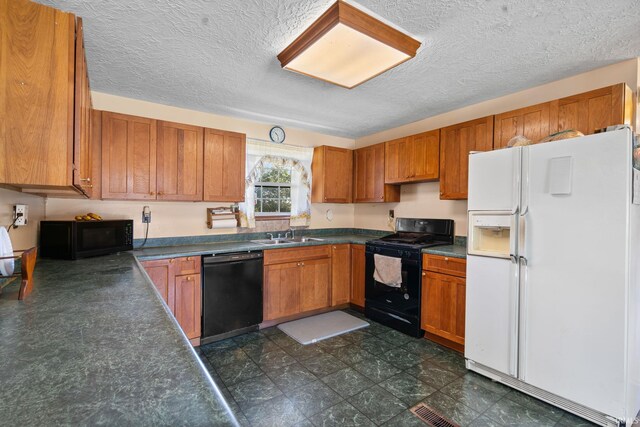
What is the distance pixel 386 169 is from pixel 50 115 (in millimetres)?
3312

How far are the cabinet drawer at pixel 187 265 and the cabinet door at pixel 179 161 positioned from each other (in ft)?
2.25

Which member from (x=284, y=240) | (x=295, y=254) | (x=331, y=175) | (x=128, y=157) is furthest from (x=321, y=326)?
(x=128, y=157)

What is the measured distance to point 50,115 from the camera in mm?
1340

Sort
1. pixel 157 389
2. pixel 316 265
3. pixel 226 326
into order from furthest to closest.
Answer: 1. pixel 316 265
2. pixel 226 326
3. pixel 157 389

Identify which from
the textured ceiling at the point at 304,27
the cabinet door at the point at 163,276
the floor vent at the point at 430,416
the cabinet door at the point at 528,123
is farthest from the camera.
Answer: the cabinet door at the point at 163,276

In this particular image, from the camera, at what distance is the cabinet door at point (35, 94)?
1248 mm

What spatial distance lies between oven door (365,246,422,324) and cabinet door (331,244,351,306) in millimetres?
374

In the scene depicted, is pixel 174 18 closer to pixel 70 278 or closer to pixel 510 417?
pixel 70 278

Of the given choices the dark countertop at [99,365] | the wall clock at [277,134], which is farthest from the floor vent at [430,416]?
the wall clock at [277,134]

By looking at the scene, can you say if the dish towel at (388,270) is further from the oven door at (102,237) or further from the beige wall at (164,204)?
the oven door at (102,237)

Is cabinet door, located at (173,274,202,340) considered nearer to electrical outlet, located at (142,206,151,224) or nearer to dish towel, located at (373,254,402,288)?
electrical outlet, located at (142,206,151,224)

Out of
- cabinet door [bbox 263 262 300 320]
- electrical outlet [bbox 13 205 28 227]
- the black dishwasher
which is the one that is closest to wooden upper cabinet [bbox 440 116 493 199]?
cabinet door [bbox 263 262 300 320]

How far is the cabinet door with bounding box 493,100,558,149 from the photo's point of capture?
2461 mm

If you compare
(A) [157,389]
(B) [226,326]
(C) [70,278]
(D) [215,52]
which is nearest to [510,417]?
(A) [157,389]
